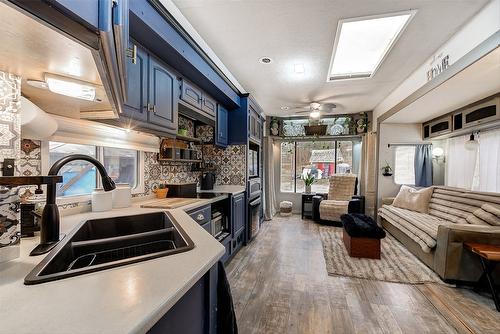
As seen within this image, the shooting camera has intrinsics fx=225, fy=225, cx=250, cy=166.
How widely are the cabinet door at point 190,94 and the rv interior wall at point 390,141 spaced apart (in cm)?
389

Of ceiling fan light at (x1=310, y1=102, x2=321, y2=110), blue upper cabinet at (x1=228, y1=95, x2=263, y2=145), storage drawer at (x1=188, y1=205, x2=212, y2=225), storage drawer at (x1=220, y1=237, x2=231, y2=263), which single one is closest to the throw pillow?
ceiling fan light at (x1=310, y1=102, x2=321, y2=110)

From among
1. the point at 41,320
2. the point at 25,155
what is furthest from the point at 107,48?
the point at 25,155

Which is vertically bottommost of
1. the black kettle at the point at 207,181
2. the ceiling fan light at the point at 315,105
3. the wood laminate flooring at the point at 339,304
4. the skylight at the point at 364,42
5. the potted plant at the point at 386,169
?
the wood laminate flooring at the point at 339,304

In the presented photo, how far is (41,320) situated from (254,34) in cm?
240

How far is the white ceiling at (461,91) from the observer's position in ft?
6.70

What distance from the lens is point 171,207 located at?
193 cm

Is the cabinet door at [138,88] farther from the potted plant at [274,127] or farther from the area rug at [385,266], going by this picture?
the potted plant at [274,127]

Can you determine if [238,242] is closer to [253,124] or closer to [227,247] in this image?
[227,247]

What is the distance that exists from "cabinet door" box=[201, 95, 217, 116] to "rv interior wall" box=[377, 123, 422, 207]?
3587 millimetres

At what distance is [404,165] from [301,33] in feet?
12.9

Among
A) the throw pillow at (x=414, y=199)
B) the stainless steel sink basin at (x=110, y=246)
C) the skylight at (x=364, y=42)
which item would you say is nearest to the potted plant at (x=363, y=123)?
the throw pillow at (x=414, y=199)

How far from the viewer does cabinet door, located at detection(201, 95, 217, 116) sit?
2.85 meters

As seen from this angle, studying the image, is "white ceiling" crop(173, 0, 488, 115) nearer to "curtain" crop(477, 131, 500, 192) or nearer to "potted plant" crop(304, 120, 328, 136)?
"curtain" crop(477, 131, 500, 192)

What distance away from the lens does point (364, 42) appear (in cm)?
252
